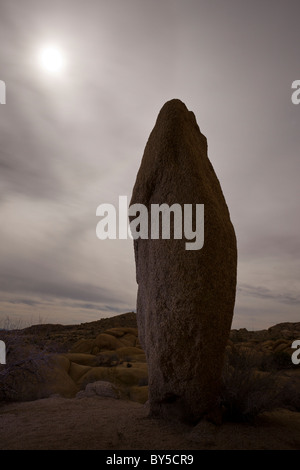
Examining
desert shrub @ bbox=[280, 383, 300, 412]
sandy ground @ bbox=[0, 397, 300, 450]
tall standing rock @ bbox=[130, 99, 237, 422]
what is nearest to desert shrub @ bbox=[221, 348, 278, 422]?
sandy ground @ bbox=[0, 397, 300, 450]

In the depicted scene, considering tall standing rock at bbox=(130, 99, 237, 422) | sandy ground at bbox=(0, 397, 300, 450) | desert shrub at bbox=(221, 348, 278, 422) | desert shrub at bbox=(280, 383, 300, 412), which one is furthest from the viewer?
desert shrub at bbox=(280, 383, 300, 412)

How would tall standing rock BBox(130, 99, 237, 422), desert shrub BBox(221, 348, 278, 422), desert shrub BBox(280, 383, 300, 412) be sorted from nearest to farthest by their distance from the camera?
1. tall standing rock BBox(130, 99, 237, 422)
2. desert shrub BBox(221, 348, 278, 422)
3. desert shrub BBox(280, 383, 300, 412)

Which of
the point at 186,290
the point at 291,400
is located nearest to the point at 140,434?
the point at 186,290

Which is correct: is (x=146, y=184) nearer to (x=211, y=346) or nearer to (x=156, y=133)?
(x=156, y=133)

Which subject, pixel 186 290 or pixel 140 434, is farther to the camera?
pixel 186 290

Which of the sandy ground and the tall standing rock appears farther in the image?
the tall standing rock

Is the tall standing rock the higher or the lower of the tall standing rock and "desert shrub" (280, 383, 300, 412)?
the higher

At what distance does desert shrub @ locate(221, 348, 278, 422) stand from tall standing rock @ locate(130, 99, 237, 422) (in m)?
0.32

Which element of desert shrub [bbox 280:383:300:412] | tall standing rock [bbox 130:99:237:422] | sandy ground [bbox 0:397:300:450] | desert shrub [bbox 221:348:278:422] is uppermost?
tall standing rock [bbox 130:99:237:422]

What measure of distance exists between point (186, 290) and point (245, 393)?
1458 millimetres

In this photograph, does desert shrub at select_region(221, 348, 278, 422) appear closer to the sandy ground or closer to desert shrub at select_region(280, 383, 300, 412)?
the sandy ground

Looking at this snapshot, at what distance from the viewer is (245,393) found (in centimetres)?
385

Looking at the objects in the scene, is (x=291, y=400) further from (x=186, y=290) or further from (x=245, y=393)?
(x=186, y=290)

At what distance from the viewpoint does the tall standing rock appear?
3523 millimetres
